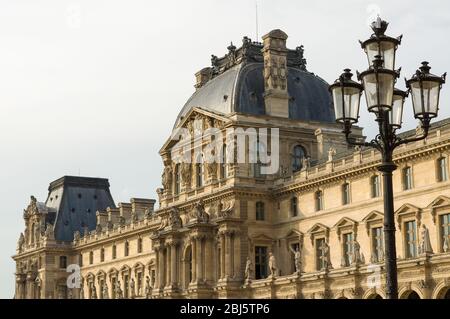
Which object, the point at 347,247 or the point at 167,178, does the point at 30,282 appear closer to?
the point at 167,178

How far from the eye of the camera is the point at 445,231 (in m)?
Result: 52.7

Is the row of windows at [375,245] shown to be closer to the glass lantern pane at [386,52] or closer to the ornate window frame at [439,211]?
the ornate window frame at [439,211]

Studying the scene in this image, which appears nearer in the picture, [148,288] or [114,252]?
[148,288]

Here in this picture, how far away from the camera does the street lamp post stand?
17.6 meters

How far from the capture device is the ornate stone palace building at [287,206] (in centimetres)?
5359

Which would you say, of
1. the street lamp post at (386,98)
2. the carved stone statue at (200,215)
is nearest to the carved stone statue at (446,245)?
the carved stone statue at (200,215)

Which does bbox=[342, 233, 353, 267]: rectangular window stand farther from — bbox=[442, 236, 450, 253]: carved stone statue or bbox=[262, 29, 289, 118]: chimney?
bbox=[262, 29, 289, 118]: chimney

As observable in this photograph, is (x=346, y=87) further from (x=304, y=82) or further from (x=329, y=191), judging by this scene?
(x=304, y=82)

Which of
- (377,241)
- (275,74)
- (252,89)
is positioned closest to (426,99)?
(377,241)

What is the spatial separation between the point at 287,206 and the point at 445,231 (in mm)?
17601

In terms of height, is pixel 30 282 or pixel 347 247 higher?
pixel 30 282

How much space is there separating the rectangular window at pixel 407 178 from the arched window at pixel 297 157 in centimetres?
1611

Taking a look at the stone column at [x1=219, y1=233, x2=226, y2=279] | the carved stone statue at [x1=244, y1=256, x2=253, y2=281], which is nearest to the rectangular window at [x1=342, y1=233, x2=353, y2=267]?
the carved stone statue at [x1=244, y1=256, x2=253, y2=281]
